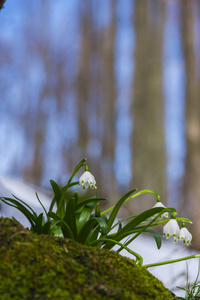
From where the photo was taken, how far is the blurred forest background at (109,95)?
370cm

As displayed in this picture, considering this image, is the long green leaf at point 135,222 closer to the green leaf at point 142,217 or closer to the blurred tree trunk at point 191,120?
the green leaf at point 142,217

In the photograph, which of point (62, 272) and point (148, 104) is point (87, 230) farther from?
point (148, 104)

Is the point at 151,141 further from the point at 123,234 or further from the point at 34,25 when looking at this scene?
the point at 34,25

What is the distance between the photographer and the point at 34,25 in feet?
16.8

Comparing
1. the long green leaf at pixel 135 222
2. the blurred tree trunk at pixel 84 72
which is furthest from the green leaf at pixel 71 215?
the blurred tree trunk at pixel 84 72

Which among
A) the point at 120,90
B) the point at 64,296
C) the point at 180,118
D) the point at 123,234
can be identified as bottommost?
the point at 64,296

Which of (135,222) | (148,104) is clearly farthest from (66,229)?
(148,104)

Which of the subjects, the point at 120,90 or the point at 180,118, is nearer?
the point at 180,118

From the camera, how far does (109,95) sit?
449 cm

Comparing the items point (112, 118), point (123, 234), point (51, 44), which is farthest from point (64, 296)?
point (51, 44)

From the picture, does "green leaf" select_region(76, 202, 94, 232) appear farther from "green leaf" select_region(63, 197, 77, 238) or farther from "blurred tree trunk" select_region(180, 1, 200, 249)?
"blurred tree trunk" select_region(180, 1, 200, 249)

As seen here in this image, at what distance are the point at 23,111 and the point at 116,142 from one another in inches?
64.9

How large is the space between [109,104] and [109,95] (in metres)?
0.14

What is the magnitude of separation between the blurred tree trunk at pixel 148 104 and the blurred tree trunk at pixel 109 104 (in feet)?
1.49
